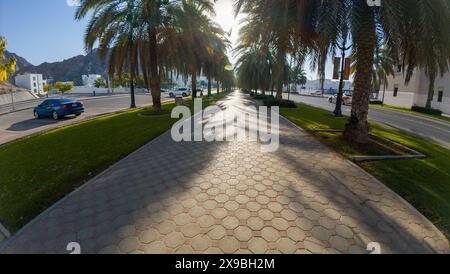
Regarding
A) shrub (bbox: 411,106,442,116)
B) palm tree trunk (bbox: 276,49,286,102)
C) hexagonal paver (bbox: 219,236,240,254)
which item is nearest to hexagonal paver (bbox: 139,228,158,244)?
hexagonal paver (bbox: 219,236,240,254)

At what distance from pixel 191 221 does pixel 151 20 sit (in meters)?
12.3

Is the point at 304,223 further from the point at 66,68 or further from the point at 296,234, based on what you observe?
the point at 66,68

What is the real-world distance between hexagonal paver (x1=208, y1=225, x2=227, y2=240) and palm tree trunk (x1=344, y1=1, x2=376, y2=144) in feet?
20.7

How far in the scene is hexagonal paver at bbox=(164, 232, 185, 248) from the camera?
2.76 m

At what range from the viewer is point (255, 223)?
3182 mm

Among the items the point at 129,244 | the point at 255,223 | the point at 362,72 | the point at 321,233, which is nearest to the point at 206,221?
the point at 255,223

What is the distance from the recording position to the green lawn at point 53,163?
3.86 metres

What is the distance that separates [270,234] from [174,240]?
126 centimetres

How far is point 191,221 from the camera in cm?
321

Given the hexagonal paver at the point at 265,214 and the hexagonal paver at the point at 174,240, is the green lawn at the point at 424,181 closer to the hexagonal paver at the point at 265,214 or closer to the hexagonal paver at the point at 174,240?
the hexagonal paver at the point at 265,214

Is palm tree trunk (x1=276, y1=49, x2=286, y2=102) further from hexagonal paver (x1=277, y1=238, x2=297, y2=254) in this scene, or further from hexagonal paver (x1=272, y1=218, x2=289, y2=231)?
hexagonal paver (x1=277, y1=238, x2=297, y2=254)

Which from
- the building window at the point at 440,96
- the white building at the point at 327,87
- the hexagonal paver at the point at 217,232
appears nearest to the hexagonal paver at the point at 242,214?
the hexagonal paver at the point at 217,232

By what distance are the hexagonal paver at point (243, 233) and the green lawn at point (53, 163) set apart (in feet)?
10.5

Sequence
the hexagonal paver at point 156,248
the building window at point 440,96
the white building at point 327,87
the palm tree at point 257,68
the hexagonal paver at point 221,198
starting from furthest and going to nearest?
the white building at point 327,87 → the palm tree at point 257,68 → the building window at point 440,96 → the hexagonal paver at point 221,198 → the hexagonal paver at point 156,248
